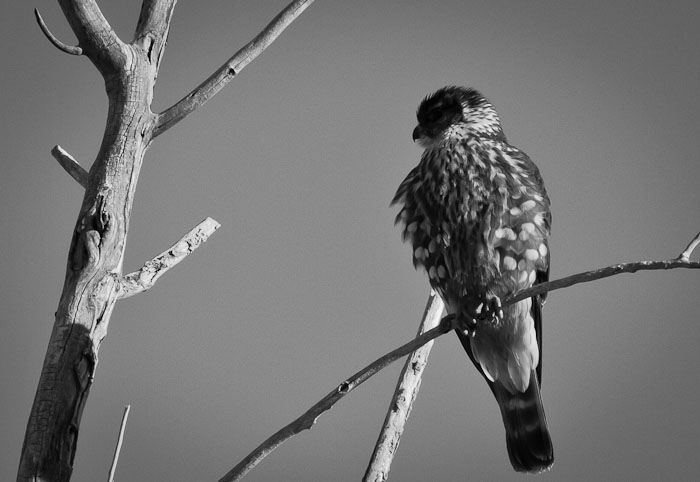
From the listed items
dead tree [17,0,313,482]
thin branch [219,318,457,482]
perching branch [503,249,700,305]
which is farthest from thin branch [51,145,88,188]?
perching branch [503,249,700,305]

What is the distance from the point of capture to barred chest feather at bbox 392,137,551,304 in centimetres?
327

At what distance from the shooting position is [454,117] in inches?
151

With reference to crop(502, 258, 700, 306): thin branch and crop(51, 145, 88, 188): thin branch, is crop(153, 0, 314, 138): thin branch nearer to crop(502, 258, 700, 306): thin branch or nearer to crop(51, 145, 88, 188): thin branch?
crop(51, 145, 88, 188): thin branch

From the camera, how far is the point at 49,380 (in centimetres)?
232

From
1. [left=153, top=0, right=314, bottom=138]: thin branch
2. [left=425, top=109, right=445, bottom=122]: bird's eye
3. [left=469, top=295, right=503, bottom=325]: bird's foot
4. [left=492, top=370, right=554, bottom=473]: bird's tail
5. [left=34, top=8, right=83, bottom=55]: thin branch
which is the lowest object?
[left=492, top=370, right=554, bottom=473]: bird's tail

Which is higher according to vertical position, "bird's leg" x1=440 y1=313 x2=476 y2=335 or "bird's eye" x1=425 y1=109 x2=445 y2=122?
"bird's eye" x1=425 y1=109 x2=445 y2=122

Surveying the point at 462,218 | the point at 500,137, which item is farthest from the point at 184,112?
the point at 500,137

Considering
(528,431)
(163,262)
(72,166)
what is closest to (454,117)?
(528,431)

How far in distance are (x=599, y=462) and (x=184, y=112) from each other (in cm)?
1109

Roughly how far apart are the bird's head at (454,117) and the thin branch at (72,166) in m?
1.50

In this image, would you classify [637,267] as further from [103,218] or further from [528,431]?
[528,431]

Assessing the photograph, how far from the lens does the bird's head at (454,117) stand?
3.72 metres

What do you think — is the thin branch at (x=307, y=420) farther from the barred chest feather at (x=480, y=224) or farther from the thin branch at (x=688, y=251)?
the barred chest feather at (x=480, y=224)

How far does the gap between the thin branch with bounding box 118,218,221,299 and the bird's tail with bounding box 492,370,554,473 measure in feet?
4.86
